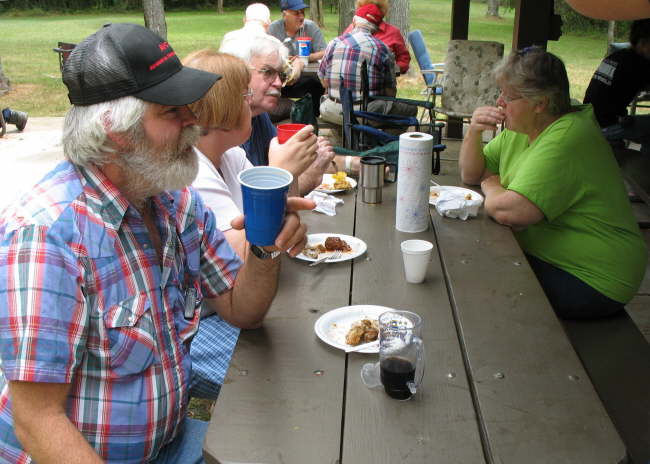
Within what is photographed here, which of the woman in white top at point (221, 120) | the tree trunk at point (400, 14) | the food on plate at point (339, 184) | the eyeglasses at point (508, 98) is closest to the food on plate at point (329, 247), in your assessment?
the woman in white top at point (221, 120)

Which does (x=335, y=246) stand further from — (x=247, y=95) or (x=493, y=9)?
(x=493, y=9)

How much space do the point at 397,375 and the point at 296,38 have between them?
21.7 feet

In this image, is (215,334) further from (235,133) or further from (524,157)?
(524,157)

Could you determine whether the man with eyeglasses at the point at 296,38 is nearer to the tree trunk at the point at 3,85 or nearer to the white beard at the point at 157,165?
the white beard at the point at 157,165

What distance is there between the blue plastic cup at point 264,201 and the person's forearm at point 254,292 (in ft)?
0.56

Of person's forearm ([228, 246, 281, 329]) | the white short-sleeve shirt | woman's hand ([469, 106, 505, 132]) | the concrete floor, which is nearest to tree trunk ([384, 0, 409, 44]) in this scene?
the concrete floor

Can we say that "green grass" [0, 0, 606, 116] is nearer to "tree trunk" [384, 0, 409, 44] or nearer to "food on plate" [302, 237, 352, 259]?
"tree trunk" [384, 0, 409, 44]

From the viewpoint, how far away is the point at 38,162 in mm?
6258

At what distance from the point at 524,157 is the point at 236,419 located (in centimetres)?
187

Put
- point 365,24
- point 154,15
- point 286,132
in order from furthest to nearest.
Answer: point 154,15, point 365,24, point 286,132

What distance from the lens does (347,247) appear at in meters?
2.08

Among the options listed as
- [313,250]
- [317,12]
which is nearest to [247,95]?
[313,250]

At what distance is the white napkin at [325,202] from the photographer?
98.3 inches

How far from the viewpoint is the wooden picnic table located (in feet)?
3.81
